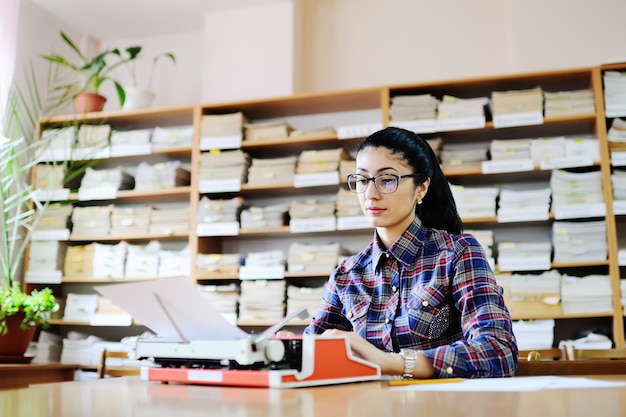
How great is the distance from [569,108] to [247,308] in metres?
2.04

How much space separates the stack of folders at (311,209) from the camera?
366 cm

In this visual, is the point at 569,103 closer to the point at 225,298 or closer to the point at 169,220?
the point at 225,298

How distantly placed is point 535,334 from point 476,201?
2.42 ft

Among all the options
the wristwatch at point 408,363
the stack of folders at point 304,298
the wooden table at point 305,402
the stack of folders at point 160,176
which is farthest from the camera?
the stack of folders at point 160,176

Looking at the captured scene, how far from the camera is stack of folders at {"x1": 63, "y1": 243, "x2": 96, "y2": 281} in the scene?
402 cm

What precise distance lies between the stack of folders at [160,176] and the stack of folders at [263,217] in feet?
1.66

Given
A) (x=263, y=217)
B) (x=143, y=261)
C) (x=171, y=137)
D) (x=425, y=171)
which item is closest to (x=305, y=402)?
(x=425, y=171)

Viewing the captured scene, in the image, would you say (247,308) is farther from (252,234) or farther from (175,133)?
(175,133)

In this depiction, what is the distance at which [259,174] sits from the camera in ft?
12.5

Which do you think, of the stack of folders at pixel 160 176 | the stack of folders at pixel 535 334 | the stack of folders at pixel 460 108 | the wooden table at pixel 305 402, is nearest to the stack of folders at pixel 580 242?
the stack of folders at pixel 535 334

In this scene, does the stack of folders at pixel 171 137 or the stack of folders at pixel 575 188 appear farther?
the stack of folders at pixel 171 137

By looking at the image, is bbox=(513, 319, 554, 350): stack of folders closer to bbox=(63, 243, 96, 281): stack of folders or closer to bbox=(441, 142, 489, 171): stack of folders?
bbox=(441, 142, 489, 171): stack of folders

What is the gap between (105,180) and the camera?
13.4 ft

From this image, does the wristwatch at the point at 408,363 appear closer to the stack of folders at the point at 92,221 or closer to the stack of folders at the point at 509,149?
the stack of folders at the point at 509,149
